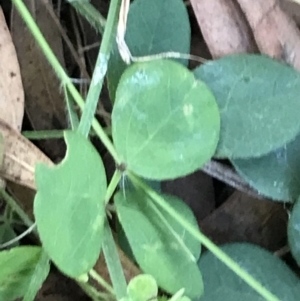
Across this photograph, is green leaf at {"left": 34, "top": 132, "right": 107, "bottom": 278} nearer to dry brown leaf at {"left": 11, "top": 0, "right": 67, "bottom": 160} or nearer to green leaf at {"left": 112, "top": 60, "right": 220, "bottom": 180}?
green leaf at {"left": 112, "top": 60, "right": 220, "bottom": 180}

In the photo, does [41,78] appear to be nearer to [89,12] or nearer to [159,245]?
[89,12]

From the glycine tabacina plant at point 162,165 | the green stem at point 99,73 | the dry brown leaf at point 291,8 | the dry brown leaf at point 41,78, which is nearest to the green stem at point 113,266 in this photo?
the glycine tabacina plant at point 162,165

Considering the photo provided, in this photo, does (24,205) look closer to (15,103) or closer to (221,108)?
(15,103)

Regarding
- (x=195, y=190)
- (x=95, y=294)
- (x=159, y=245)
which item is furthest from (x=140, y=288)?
(x=195, y=190)

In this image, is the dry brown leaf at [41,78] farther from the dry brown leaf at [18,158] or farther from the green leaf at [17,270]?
the green leaf at [17,270]

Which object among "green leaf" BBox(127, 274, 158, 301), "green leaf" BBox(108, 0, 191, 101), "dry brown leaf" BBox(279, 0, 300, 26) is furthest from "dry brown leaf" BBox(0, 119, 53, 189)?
"dry brown leaf" BBox(279, 0, 300, 26)

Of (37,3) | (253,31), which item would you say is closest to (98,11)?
(37,3)
